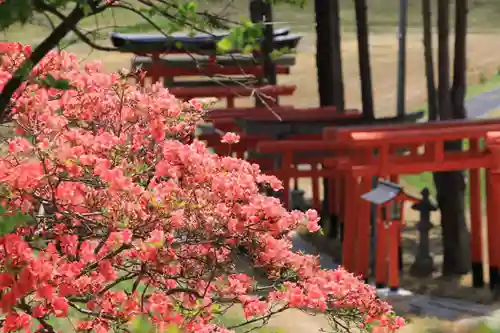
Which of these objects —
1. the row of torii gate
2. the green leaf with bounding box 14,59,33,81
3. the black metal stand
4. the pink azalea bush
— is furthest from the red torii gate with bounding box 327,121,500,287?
the green leaf with bounding box 14,59,33,81

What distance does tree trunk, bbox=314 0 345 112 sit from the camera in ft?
58.7

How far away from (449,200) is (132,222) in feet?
33.9

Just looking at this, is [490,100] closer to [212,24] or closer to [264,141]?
[264,141]

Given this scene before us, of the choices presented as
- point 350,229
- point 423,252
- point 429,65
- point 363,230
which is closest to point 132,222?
point 363,230

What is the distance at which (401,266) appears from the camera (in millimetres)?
14742

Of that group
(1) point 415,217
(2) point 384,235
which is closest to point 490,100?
(1) point 415,217

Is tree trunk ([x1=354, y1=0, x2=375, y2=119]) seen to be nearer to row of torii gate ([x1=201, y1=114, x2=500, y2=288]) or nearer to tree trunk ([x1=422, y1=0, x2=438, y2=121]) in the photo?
tree trunk ([x1=422, y1=0, x2=438, y2=121])

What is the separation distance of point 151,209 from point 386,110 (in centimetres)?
2784

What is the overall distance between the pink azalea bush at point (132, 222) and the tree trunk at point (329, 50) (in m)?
12.2

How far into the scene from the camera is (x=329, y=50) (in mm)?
18031

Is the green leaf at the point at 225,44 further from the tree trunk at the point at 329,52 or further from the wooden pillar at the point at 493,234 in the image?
the tree trunk at the point at 329,52

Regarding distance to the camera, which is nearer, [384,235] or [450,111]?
[384,235]

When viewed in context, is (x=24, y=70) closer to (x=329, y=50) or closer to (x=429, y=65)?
(x=429, y=65)

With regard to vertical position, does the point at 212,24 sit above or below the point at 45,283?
above
